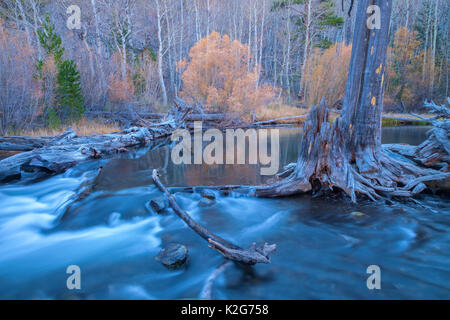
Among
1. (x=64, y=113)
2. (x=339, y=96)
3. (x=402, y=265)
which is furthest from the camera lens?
(x=339, y=96)

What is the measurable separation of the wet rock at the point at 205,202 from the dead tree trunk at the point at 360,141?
126cm

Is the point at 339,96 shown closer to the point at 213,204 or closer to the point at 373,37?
the point at 373,37

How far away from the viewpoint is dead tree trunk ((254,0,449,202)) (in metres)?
4.15

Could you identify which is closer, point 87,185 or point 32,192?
point 32,192

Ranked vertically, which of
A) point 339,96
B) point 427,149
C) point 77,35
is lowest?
point 427,149

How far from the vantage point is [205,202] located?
4430mm

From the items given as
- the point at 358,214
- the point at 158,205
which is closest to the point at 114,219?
the point at 158,205

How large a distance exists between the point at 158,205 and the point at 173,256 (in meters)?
1.53

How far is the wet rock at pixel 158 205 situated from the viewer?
13.7 feet

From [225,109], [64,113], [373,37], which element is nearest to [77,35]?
[64,113]

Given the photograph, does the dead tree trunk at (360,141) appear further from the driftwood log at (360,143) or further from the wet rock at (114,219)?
the wet rock at (114,219)

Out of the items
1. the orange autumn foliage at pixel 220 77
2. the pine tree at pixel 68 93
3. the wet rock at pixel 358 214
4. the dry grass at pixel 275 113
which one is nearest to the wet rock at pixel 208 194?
the wet rock at pixel 358 214

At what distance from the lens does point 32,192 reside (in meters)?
5.08

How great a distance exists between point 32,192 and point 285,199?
4753 mm
